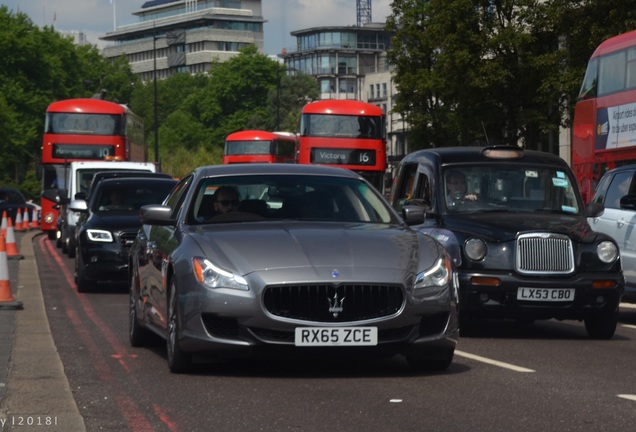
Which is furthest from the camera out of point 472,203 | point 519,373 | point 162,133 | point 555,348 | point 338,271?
point 162,133

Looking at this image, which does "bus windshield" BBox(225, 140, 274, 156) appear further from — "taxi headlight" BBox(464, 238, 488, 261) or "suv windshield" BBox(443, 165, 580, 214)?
"taxi headlight" BBox(464, 238, 488, 261)

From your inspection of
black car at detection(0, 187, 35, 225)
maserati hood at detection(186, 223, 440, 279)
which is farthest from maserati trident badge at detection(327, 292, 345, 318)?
black car at detection(0, 187, 35, 225)

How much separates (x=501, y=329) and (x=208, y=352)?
562 centimetres

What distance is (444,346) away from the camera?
1014cm

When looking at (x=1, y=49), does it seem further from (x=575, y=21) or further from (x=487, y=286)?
(x=487, y=286)

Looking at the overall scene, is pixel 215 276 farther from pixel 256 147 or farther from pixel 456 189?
pixel 256 147

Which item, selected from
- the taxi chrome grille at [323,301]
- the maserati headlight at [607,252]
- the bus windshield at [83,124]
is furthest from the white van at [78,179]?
the taxi chrome grille at [323,301]

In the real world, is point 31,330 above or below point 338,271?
below

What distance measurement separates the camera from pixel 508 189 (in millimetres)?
15000

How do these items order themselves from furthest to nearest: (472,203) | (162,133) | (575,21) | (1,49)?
(162,133) → (1,49) → (575,21) → (472,203)

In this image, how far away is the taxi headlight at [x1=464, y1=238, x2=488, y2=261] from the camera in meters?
13.6

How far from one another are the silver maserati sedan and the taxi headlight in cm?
284

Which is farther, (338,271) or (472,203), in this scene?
(472,203)

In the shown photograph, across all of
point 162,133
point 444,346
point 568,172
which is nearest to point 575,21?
point 568,172
